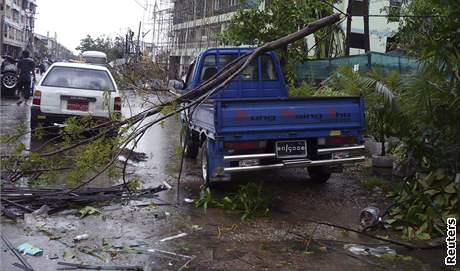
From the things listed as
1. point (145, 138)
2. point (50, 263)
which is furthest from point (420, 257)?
point (145, 138)

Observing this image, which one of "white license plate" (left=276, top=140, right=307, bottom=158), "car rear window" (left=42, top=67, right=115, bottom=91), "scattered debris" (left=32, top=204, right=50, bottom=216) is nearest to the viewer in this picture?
"scattered debris" (left=32, top=204, right=50, bottom=216)

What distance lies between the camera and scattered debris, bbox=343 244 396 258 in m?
5.25

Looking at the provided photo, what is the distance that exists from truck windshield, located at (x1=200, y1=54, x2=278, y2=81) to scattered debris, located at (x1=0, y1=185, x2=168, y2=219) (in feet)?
10.3

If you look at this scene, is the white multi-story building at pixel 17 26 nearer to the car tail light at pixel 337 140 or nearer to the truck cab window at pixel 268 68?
the truck cab window at pixel 268 68

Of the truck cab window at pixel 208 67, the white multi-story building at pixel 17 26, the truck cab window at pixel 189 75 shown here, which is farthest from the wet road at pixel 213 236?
the white multi-story building at pixel 17 26

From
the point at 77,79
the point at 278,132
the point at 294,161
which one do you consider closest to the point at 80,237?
the point at 278,132

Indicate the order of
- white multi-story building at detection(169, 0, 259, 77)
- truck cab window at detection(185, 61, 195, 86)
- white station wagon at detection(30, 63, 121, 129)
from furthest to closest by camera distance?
white multi-story building at detection(169, 0, 259, 77)
white station wagon at detection(30, 63, 121, 129)
truck cab window at detection(185, 61, 195, 86)

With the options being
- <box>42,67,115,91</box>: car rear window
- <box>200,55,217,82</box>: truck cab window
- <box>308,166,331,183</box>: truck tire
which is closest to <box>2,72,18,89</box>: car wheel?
<box>42,67,115,91</box>: car rear window

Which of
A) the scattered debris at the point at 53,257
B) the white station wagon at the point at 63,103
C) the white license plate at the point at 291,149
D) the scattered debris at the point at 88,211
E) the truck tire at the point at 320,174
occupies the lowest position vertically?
the scattered debris at the point at 53,257

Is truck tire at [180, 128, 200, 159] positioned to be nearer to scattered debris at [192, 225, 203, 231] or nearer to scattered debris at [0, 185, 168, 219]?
scattered debris at [0, 185, 168, 219]

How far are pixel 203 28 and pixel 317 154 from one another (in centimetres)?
2479

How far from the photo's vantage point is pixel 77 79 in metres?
11.5

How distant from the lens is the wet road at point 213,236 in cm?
488

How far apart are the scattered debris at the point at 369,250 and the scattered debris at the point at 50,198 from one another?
3065 mm
